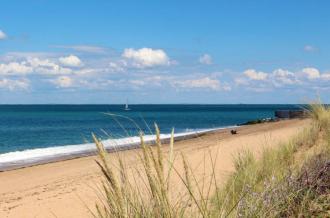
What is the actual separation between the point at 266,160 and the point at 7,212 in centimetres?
441

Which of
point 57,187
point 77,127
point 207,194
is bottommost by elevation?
point 77,127

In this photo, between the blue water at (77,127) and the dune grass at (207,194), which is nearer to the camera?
the dune grass at (207,194)

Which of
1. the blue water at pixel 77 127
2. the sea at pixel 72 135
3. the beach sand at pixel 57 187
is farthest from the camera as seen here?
the blue water at pixel 77 127

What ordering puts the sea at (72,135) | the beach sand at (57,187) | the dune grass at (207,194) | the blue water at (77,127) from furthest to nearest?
the blue water at (77,127), the beach sand at (57,187), the sea at (72,135), the dune grass at (207,194)

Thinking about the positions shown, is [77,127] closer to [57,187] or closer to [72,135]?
[72,135]

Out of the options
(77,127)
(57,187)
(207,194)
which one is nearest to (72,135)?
(77,127)

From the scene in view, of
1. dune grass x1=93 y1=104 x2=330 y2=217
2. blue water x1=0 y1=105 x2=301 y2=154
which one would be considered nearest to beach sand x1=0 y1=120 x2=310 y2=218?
dune grass x1=93 y1=104 x2=330 y2=217

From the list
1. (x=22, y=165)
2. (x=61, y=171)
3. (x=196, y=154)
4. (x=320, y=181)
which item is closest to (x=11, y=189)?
(x=61, y=171)

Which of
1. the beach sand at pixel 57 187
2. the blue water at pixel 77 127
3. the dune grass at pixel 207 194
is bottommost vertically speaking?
the blue water at pixel 77 127

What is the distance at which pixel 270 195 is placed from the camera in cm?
454

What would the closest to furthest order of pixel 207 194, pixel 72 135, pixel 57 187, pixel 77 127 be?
pixel 207 194 < pixel 57 187 < pixel 72 135 < pixel 77 127

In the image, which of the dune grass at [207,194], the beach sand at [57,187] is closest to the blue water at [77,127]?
the dune grass at [207,194]

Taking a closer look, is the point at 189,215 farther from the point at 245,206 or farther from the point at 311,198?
the point at 311,198

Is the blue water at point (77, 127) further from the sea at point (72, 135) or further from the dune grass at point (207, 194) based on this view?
the dune grass at point (207, 194)
